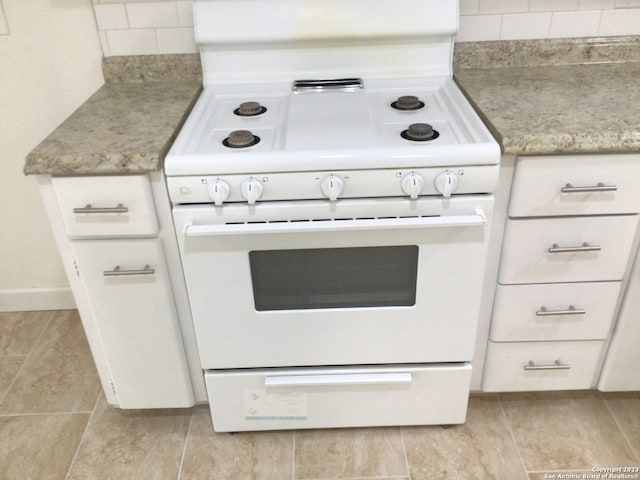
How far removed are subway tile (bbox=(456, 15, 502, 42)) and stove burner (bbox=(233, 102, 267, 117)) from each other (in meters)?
0.66

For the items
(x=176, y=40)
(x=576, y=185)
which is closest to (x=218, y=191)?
(x=176, y=40)

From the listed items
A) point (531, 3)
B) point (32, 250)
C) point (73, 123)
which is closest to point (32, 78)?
point (73, 123)

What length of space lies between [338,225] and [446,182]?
254 mm

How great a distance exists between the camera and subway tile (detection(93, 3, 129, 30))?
165 centimetres

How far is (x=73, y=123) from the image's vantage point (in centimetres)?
142

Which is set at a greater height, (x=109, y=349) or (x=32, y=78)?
(x=32, y=78)

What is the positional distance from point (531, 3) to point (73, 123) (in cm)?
133

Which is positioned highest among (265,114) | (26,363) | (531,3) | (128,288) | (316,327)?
(531,3)

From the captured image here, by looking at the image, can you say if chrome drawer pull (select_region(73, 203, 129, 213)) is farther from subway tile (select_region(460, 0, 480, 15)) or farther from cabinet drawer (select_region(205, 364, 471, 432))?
subway tile (select_region(460, 0, 480, 15))

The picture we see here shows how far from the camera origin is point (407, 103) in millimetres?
1497

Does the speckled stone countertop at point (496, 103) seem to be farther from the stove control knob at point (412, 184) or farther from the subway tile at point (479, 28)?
the stove control knob at point (412, 184)

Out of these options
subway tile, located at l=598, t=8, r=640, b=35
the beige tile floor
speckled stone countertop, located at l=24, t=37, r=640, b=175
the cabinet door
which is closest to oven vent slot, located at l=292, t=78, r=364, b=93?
speckled stone countertop, located at l=24, t=37, r=640, b=175

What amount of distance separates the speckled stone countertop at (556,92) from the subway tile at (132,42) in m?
0.93

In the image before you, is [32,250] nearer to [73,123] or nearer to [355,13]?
[73,123]
